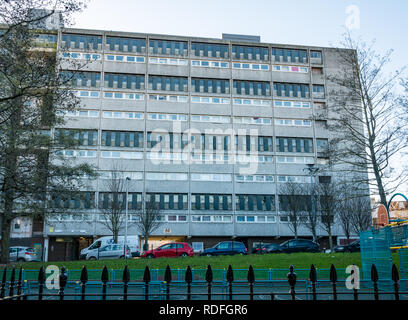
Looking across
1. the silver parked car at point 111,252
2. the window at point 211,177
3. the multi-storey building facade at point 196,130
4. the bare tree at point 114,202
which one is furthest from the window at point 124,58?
the silver parked car at point 111,252

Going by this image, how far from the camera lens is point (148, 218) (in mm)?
46438

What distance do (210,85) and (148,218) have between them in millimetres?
23380

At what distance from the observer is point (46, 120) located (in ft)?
60.5

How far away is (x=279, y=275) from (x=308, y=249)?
20.0 meters

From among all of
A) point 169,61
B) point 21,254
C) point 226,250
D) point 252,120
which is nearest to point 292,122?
point 252,120

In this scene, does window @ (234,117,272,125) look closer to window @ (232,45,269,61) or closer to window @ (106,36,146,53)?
window @ (232,45,269,61)

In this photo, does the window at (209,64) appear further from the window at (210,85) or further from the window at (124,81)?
the window at (124,81)

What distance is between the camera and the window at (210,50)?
197ft

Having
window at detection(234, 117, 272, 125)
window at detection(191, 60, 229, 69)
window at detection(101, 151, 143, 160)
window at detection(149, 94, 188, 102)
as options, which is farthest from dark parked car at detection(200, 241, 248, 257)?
window at detection(191, 60, 229, 69)

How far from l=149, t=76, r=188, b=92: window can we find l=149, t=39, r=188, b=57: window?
3934mm

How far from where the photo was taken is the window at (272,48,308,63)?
61.9m

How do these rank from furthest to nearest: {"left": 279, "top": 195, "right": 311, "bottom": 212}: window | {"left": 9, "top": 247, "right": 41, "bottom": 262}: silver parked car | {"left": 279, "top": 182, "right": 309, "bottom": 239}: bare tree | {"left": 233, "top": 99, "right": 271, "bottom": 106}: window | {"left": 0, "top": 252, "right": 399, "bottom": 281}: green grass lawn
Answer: {"left": 233, "top": 99, "right": 271, "bottom": 106}: window < {"left": 279, "top": 195, "right": 311, "bottom": 212}: window < {"left": 279, "top": 182, "right": 309, "bottom": 239}: bare tree < {"left": 9, "top": 247, "right": 41, "bottom": 262}: silver parked car < {"left": 0, "top": 252, "right": 399, "bottom": 281}: green grass lawn

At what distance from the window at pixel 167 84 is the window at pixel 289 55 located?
15.3m
